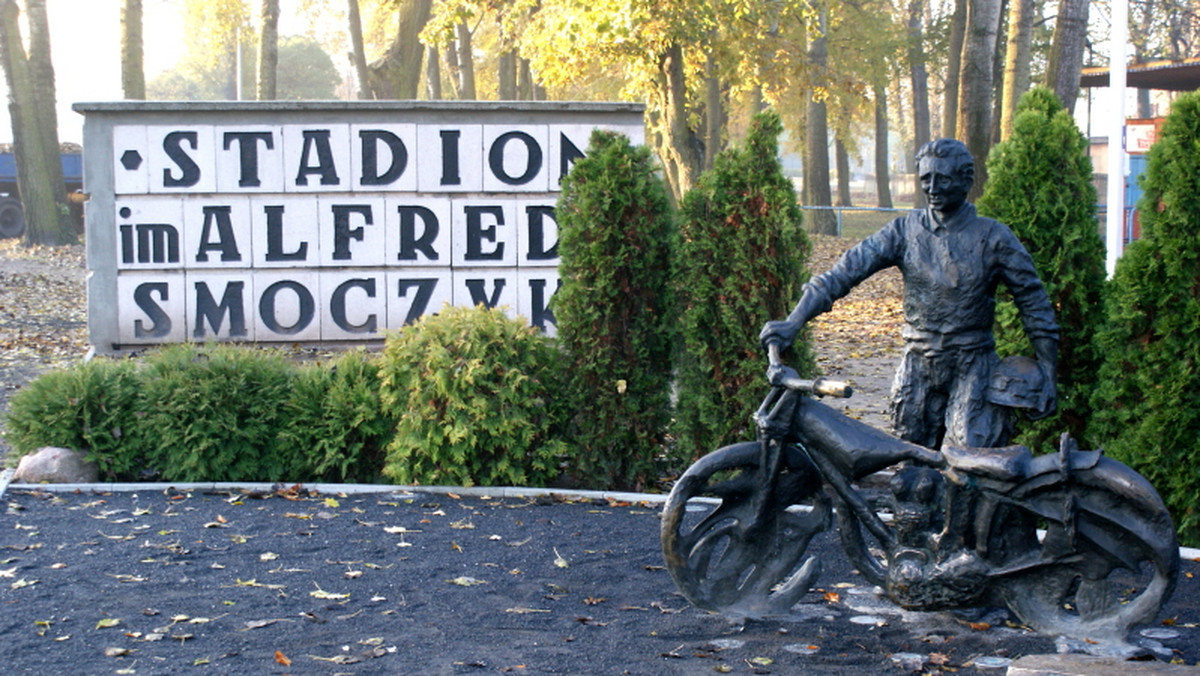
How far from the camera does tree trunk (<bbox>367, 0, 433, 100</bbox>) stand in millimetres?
20094

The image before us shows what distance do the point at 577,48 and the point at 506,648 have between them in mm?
14887

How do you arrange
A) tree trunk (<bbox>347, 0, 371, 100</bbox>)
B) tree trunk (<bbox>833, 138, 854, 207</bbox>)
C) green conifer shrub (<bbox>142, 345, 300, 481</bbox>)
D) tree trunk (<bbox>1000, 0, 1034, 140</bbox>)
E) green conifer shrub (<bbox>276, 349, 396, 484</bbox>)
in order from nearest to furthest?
green conifer shrub (<bbox>142, 345, 300, 481</bbox>)
green conifer shrub (<bbox>276, 349, 396, 484</bbox>)
tree trunk (<bbox>1000, 0, 1034, 140</bbox>)
tree trunk (<bbox>347, 0, 371, 100</bbox>)
tree trunk (<bbox>833, 138, 854, 207</bbox>)

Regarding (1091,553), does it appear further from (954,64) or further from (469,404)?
(954,64)

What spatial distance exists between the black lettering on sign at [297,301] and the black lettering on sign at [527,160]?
1.98 metres

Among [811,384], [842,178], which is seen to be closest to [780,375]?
[811,384]

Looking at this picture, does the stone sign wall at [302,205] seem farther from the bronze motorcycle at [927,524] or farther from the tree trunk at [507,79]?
the tree trunk at [507,79]

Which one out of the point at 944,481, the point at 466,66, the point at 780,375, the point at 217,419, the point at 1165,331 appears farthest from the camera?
the point at 466,66

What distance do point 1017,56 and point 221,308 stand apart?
34.7 feet

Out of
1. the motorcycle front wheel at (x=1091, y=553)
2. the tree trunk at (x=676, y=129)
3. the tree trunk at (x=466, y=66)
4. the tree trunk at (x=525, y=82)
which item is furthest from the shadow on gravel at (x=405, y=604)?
the tree trunk at (x=525, y=82)

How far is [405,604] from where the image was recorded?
5.12 meters

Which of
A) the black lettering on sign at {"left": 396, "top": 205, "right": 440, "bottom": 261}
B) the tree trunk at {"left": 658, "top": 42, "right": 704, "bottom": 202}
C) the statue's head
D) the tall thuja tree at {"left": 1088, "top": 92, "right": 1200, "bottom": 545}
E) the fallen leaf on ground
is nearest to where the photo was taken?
the statue's head

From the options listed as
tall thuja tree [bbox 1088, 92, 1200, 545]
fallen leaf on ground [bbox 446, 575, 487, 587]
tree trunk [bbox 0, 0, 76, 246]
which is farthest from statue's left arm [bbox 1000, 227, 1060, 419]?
tree trunk [bbox 0, 0, 76, 246]

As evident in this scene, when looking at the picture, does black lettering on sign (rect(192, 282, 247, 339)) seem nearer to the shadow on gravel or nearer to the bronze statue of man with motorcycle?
the shadow on gravel

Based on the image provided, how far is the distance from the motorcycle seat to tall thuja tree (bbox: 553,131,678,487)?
9.61ft
